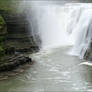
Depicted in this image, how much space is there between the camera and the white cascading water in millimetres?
26233

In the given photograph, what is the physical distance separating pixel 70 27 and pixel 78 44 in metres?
5.71

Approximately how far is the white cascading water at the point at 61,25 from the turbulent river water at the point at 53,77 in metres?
4.53

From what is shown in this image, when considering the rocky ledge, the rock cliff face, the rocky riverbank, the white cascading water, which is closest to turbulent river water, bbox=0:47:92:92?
the rocky ledge

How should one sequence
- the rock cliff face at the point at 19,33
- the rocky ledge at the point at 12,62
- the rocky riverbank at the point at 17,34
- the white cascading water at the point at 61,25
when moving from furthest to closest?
the white cascading water at the point at 61,25 → the rock cliff face at the point at 19,33 → the rocky riverbank at the point at 17,34 → the rocky ledge at the point at 12,62

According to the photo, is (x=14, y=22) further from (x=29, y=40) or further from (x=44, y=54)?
(x=44, y=54)

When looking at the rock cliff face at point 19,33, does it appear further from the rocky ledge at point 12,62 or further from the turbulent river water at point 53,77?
the rocky ledge at point 12,62

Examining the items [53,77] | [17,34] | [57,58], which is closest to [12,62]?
[53,77]

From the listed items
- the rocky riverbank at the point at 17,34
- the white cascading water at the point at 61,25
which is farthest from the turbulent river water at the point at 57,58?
the rocky riverbank at the point at 17,34

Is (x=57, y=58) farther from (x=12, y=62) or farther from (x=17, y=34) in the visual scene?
(x=17, y=34)

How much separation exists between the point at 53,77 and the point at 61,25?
49.3ft

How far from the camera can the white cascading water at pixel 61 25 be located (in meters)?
26.2

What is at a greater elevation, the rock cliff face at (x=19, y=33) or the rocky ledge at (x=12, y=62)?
the rocky ledge at (x=12, y=62)

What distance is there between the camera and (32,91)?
15.0 metres

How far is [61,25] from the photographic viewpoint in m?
31.4
